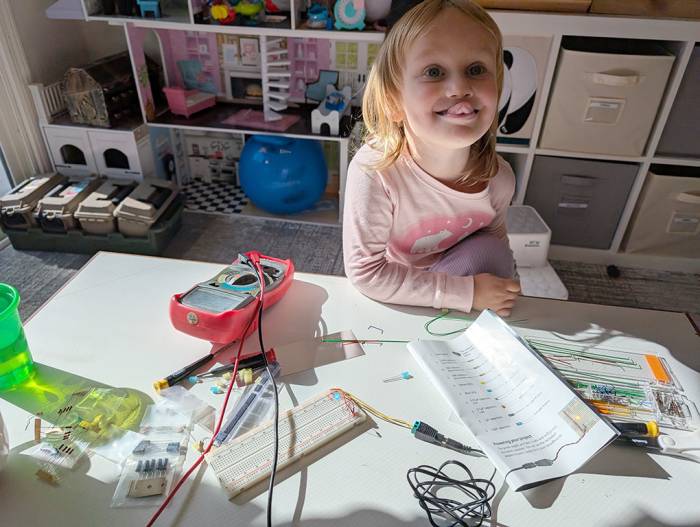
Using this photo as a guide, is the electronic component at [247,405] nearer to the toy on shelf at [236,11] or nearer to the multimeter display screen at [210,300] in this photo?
the multimeter display screen at [210,300]

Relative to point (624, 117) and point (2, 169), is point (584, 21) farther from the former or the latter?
point (2, 169)

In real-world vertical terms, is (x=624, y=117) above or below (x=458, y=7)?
below

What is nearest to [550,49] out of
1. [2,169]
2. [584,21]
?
[584,21]

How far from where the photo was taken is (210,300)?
811 millimetres

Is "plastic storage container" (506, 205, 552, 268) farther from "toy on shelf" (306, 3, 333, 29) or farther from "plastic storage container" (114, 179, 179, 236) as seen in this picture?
→ "plastic storage container" (114, 179, 179, 236)

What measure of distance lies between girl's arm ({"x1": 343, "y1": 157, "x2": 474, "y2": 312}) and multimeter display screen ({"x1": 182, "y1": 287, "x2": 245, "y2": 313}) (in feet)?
0.70

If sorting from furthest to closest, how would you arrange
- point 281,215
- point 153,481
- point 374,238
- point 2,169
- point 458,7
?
point 281,215, point 2,169, point 374,238, point 458,7, point 153,481

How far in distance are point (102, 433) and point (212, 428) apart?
0.44 feet

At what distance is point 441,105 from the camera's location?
31.7 inches

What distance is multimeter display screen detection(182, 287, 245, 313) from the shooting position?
31.2 inches

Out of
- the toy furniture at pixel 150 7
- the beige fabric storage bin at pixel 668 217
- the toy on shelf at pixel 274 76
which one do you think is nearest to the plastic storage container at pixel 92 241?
the toy on shelf at pixel 274 76

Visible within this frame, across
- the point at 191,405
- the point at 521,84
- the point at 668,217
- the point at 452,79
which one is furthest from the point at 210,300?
the point at 668,217

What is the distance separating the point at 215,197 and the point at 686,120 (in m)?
1.87

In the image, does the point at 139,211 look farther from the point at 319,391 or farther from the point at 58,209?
the point at 319,391
